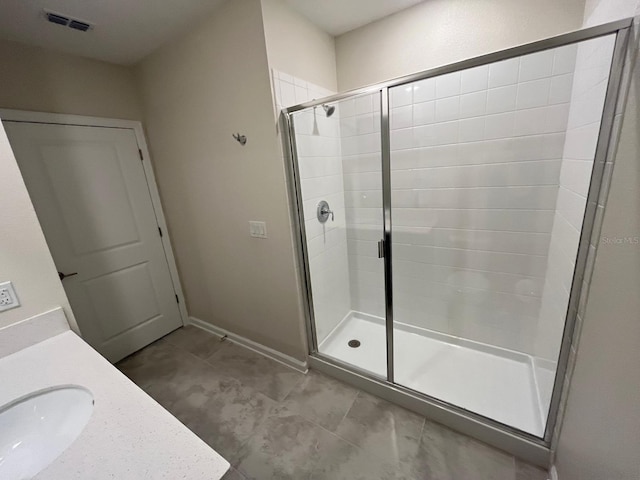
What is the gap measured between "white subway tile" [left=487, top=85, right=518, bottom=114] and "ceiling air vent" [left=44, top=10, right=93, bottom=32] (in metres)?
2.43

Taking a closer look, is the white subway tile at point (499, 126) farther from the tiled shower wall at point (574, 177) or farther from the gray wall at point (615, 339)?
the gray wall at point (615, 339)

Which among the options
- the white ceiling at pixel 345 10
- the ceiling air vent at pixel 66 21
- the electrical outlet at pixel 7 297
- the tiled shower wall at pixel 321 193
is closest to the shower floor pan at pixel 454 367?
the tiled shower wall at pixel 321 193

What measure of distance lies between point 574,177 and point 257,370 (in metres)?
2.29

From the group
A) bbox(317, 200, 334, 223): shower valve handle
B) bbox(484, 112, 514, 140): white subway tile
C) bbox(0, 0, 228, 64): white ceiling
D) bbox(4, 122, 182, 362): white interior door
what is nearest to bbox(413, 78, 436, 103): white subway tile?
bbox(484, 112, 514, 140): white subway tile

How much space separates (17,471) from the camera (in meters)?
0.73

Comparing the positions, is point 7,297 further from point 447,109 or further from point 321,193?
point 447,109

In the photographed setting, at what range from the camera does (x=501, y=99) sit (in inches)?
62.6

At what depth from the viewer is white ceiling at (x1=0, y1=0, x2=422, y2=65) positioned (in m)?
1.37

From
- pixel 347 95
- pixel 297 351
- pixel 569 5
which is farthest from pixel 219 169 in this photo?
pixel 569 5

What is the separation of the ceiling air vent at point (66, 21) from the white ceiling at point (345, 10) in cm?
119

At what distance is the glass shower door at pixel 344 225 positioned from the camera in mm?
1882

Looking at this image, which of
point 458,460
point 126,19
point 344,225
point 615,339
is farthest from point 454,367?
point 126,19

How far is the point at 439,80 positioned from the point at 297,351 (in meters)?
2.16

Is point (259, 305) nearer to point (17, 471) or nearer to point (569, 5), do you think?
point (17, 471)
